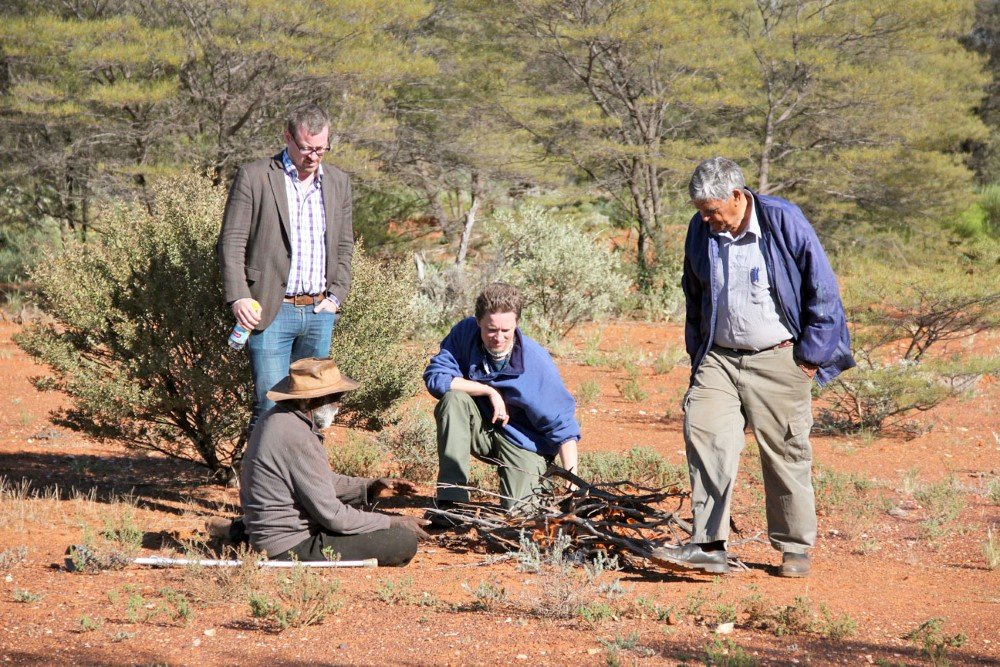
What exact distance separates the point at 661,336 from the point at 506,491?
8.73 m

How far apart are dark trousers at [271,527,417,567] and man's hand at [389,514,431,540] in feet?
0.25

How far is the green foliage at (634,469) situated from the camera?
21.9 ft

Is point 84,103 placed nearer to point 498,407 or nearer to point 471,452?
point 471,452

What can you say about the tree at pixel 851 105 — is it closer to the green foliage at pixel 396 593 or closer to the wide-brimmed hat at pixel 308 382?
the wide-brimmed hat at pixel 308 382

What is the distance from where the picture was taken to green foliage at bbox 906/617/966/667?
3.70 m

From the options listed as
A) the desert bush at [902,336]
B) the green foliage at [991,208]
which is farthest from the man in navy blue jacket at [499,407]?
the green foliage at [991,208]

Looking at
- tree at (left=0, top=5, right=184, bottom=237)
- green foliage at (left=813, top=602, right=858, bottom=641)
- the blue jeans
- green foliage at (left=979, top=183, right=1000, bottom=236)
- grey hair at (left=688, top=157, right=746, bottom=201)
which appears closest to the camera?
green foliage at (left=813, top=602, right=858, bottom=641)

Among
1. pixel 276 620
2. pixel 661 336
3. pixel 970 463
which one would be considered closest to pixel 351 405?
pixel 276 620

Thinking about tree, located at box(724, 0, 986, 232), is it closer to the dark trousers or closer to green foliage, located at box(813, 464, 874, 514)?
green foliage, located at box(813, 464, 874, 514)

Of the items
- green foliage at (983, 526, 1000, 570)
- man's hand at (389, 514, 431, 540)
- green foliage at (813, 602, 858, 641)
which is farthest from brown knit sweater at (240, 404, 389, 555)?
green foliage at (983, 526, 1000, 570)

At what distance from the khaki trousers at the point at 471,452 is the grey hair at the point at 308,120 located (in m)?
1.39

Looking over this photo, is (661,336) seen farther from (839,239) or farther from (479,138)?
(839,239)

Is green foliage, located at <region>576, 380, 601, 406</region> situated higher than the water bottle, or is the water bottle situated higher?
the water bottle

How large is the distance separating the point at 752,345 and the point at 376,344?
2.35m
